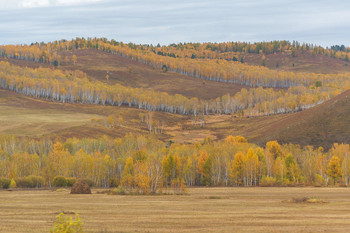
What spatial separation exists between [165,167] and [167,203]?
1765 inches

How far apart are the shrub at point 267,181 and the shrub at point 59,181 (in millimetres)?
43952

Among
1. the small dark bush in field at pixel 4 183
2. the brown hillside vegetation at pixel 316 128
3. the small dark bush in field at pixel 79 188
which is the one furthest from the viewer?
the brown hillside vegetation at pixel 316 128

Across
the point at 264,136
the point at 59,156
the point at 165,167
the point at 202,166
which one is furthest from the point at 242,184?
the point at 264,136

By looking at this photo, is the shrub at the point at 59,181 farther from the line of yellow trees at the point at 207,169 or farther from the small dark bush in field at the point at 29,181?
the line of yellow trees at the point at 207,169

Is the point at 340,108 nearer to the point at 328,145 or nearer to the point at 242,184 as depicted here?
the point at 328,145

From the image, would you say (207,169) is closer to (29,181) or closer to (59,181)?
(59,181)

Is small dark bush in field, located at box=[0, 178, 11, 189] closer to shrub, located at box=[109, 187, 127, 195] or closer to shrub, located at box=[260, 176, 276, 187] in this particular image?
shrub, located at box=[109, 187, 127, 195]

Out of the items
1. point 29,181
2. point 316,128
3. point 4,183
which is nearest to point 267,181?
point 29,181

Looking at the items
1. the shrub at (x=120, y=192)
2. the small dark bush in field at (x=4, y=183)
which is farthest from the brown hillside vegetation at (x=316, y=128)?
the small dark bush in field at (x=4, y=183)

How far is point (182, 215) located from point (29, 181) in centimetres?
5813

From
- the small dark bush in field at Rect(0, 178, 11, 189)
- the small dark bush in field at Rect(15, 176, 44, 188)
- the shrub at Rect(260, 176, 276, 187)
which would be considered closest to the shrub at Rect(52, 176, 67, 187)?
the small dark bush in field at Rect(15, 176, 44, 188)

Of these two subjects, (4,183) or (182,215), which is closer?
(182,215)

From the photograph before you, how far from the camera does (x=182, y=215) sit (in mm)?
46125

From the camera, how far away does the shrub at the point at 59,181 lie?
305 feet
